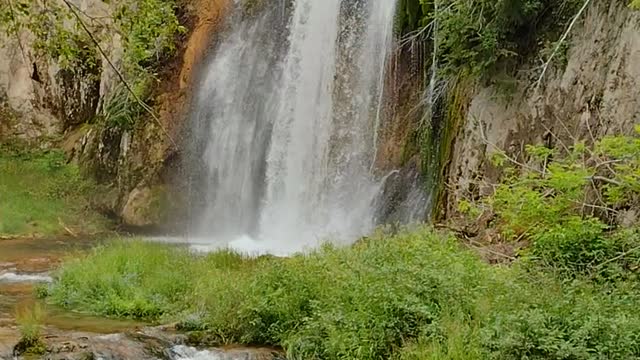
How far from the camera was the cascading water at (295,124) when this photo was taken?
16906 mm

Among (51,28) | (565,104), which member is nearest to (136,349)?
(51,28)

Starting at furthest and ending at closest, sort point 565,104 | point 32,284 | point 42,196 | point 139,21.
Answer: point 42,196, point 32,284, point 565,104, point 139,21

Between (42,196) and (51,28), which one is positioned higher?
(51,28)

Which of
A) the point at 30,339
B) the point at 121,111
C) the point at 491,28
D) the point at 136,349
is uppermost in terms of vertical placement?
the point at 491,28

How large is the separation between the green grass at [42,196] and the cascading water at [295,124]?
134 inches

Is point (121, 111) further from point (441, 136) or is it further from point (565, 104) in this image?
point (565, 104)

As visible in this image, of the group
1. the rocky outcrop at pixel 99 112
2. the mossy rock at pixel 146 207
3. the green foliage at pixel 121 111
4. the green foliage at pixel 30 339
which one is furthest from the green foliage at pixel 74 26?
the green foliage at pixel 121 111

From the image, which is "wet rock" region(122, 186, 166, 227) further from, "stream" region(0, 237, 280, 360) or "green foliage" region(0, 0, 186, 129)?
"green foliage" region(0, 0, 186, 129)

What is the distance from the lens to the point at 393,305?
7.12 m

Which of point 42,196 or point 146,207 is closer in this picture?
point 146,207

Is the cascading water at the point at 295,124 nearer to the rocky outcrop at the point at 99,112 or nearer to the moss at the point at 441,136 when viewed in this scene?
the rocky outcrop at the point at 99,112

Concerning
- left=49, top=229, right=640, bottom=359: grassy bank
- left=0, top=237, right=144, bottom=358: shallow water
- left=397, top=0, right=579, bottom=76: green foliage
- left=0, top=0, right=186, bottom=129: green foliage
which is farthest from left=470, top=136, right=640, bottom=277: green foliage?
left=0, top=237, right=144, bottom=358: shallow water

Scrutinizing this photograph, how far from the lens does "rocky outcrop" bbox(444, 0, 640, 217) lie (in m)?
9.75

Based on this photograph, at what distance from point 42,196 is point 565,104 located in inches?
586
